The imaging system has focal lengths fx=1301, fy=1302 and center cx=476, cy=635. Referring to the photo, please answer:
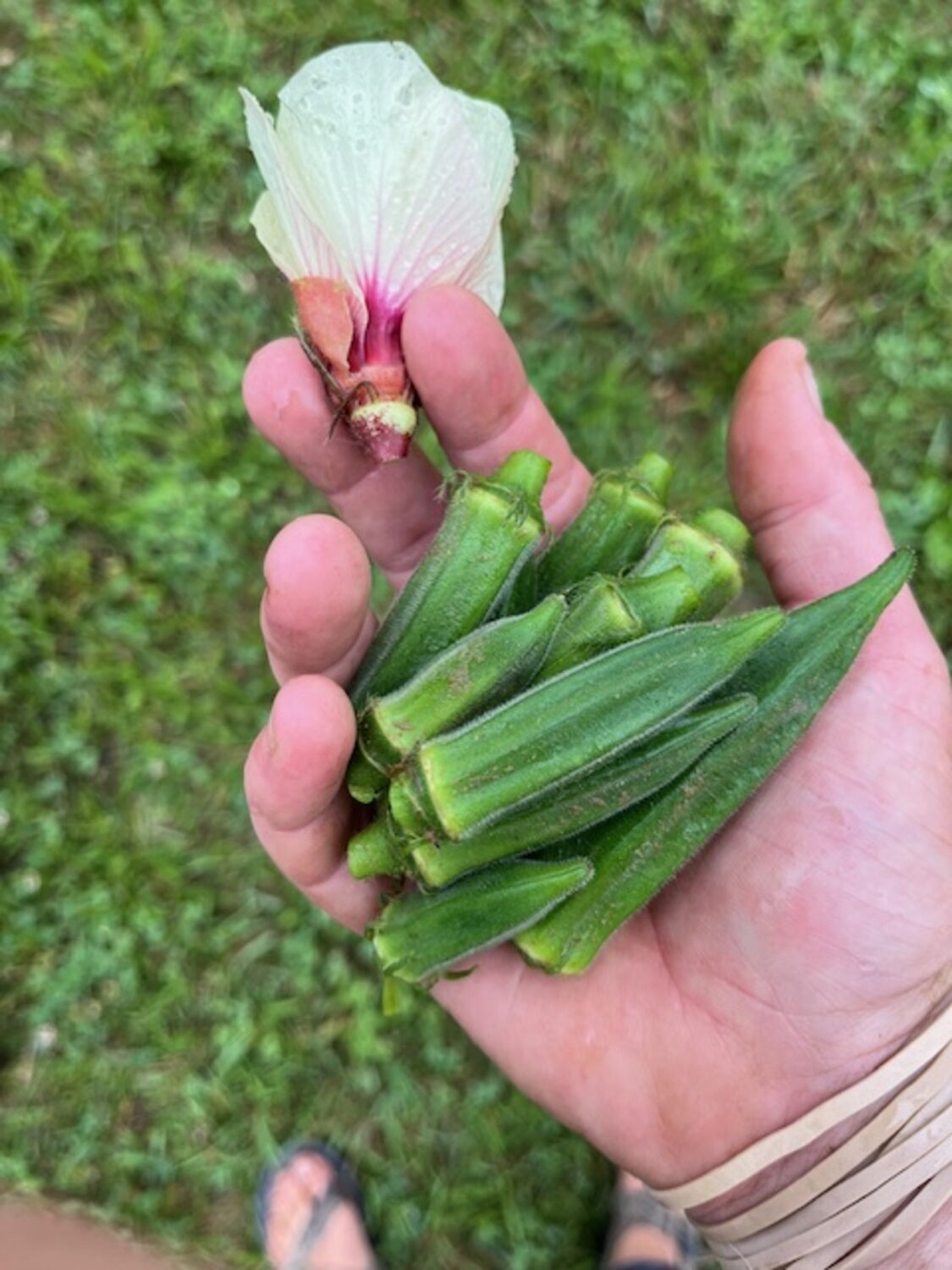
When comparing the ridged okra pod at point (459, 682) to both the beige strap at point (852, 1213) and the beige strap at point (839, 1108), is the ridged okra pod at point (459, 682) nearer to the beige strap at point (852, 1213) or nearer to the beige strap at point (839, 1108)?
the beige strap at point (839, 1108)

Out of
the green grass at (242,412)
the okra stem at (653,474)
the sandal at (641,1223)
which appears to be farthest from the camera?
the green grass at (242,412)

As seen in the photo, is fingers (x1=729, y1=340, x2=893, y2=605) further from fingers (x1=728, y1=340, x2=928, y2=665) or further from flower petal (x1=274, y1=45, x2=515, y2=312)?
flower petal (x1=274, y1=45, x2=515, y2=312)

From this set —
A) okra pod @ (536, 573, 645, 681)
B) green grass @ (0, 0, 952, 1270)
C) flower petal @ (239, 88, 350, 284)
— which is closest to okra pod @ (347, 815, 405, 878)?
okra pod @ (536, 573, 645, 681)

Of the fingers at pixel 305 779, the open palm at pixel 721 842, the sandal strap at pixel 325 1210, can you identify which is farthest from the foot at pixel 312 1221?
the fingers at pixel 305 779

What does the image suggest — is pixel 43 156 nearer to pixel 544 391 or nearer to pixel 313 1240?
pixel 544 391

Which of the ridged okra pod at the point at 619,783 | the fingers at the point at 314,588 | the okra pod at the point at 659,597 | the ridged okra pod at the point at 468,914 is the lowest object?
the ridged okra pod at the point at 468,914
